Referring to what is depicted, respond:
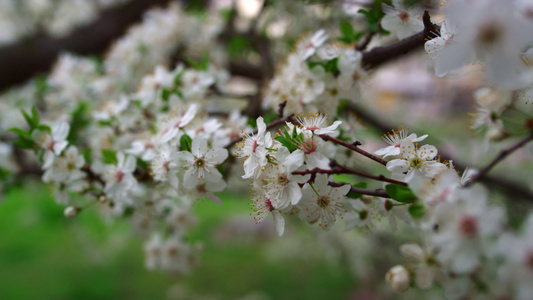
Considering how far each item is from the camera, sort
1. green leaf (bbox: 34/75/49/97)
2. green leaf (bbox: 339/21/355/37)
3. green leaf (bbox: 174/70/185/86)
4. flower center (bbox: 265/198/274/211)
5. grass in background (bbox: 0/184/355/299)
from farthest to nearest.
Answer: grass in background (bbox: 0/184/355/299), green leaf (bbox: 34/75/49/97), green leaf (bbox: 174/70/185/86), green leaf (bbox: 339/21/355/37), flower center (bbox: 265/198/274/211)

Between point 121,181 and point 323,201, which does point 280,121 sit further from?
point 121,181

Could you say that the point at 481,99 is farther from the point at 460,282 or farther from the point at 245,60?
the point at 245,60

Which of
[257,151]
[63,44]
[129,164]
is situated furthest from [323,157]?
[63,44]

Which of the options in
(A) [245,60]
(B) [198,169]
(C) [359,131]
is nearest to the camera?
(B) [198,169]

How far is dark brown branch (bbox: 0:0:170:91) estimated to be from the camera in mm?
2479

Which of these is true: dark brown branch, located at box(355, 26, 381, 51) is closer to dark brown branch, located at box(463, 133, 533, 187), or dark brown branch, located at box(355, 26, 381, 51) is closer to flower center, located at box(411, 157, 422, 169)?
flower center, located at box(411, 157, 422, 169)

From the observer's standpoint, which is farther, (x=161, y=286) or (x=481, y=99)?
(x=161, y=286)

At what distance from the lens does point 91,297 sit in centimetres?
328

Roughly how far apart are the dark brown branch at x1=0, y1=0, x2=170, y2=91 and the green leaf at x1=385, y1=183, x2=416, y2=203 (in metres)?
2.54

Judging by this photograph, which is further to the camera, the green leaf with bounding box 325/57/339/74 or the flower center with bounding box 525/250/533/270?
the green leaf with bounding box 325/57/339/74

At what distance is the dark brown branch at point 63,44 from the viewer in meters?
2.48

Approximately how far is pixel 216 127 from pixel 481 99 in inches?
25.2

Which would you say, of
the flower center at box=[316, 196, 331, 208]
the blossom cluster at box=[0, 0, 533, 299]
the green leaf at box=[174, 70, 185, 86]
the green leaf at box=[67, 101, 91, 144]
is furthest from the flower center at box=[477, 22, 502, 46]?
the green leaf at box=[67, 101, 91, 144]

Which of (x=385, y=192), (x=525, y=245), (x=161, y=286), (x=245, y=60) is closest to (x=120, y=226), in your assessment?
(x=161, y=286)
